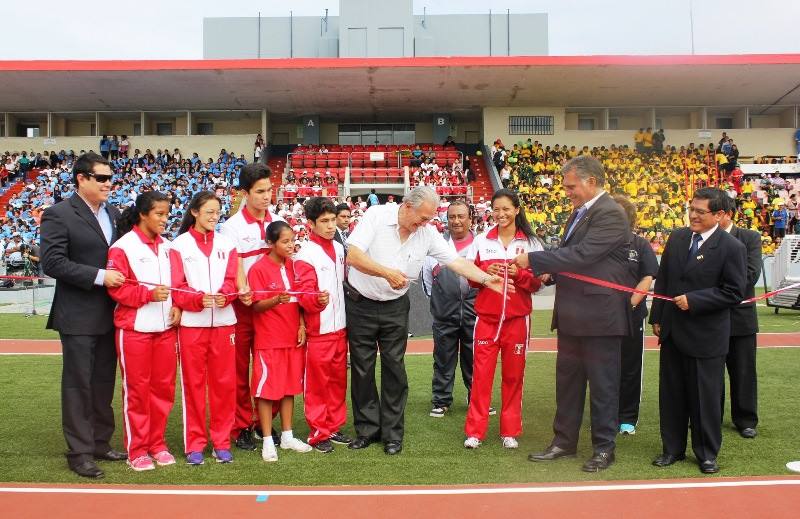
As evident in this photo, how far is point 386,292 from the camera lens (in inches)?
215

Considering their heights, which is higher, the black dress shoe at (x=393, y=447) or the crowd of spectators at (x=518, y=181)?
the crowd of spectators at (x=518, y=181)

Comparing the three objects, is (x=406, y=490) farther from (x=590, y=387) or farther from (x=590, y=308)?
(x=590, y=308)

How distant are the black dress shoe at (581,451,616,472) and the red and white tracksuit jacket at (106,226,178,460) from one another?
2.85 metres

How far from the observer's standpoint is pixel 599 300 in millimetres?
5039

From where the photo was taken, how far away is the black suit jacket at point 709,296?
16.0 feet

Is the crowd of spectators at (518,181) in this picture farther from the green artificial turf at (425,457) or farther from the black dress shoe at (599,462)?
the black dress shoe at (599,462)

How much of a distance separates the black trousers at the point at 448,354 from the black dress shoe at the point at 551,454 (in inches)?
61.5

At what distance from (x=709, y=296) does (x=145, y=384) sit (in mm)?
3761

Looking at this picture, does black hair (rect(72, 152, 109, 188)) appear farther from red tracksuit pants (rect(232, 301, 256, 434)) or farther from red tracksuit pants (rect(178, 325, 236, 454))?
red tracksuit pants (rect(232, 301, 256, 434))

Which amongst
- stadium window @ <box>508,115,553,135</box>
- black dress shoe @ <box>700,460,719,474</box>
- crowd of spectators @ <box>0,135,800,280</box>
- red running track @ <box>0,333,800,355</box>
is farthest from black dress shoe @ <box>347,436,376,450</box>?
stadium window @ <box>508,115,553,135</box>

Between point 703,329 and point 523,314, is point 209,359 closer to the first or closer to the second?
point 523,314

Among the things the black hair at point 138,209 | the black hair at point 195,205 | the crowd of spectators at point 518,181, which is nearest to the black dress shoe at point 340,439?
the black hair at point 195,205

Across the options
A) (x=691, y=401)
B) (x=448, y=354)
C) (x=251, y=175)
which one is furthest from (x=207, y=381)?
(x=691, y=401)

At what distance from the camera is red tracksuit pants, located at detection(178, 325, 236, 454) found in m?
5.01
